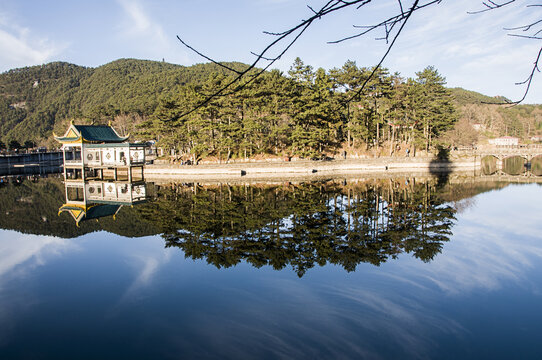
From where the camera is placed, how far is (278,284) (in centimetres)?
838

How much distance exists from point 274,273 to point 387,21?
8.07 m

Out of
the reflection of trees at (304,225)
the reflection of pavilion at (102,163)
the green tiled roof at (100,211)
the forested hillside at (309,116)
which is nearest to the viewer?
the reflection of trees at (304,225)

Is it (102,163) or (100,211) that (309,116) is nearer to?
(102,163)

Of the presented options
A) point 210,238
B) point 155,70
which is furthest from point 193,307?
point 155,70

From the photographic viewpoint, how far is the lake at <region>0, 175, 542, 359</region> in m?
5.95

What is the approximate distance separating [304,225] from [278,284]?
5528mm

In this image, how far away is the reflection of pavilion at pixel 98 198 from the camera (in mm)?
18766

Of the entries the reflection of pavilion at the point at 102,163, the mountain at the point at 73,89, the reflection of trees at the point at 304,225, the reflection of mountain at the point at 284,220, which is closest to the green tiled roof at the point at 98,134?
the reflection of pavilion at the point at 102,163

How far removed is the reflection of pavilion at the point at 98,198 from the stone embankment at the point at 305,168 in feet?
22.2

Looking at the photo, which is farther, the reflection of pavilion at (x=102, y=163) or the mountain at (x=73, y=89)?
the mountain at (x=73, y=89)

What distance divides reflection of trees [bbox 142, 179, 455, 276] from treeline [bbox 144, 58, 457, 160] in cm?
1429

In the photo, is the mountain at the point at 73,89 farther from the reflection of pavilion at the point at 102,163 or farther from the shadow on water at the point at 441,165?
the shadow on water at the point at 441,165

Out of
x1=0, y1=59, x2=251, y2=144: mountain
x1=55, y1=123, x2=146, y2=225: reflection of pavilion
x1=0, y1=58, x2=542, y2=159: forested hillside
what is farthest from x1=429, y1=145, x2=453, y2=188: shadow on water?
x1=0, y1=59, x2=251, y2=144: mountain

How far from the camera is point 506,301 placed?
24.1 feet
